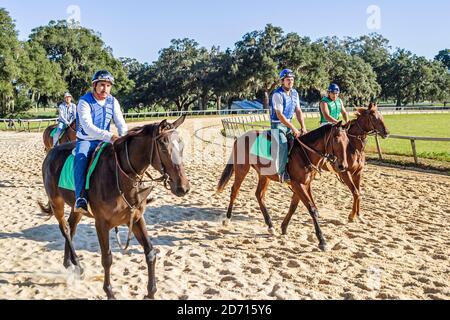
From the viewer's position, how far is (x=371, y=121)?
9398 mm

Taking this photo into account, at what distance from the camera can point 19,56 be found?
4606cm

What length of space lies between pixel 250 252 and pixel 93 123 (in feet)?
10.6

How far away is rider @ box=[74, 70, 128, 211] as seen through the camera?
5.21 meters

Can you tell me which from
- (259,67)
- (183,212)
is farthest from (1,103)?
(183,212)

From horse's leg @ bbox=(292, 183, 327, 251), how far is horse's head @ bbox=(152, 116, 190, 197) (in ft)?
11.2

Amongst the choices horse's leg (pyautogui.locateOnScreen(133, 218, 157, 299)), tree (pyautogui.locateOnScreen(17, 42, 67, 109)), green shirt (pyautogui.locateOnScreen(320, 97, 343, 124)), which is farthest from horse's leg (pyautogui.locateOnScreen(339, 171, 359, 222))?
tree (pyautogui.locateOnScreen(17, 42, 67, 109))

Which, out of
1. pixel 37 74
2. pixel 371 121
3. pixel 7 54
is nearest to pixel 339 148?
pixel 371 121

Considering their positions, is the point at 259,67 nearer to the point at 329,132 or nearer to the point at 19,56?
the point at 19,56

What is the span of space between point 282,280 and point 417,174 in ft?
34.0

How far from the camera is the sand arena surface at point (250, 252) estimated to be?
214 inches

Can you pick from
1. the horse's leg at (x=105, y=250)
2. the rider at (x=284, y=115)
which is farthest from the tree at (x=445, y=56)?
the horse's leg at (x=105, y=250)

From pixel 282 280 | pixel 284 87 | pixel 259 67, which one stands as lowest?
pixel 282 280

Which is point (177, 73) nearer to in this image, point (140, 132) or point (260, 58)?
point (260, 58)
